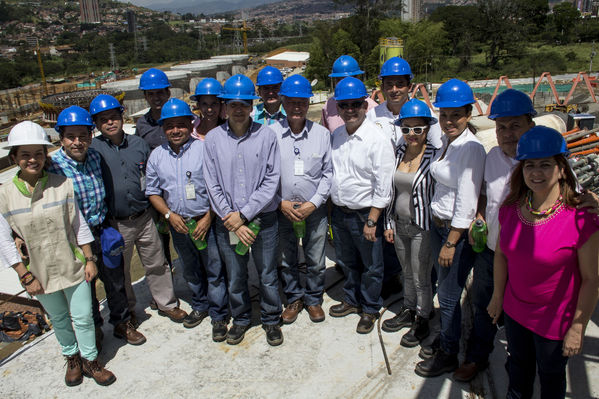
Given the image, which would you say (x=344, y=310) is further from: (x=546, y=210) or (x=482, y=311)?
(x=546, y=210)

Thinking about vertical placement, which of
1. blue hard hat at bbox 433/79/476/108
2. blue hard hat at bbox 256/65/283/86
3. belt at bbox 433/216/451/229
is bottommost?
belt at bbox 433/216/451/229

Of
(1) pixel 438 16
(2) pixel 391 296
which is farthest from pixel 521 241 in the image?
(1) pixel 438 16

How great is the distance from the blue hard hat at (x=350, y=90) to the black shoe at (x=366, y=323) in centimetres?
192

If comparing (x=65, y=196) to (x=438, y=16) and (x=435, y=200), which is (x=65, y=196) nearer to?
(x=435, y=200)

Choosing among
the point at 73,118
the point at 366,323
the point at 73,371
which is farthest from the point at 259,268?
the point at 73,118

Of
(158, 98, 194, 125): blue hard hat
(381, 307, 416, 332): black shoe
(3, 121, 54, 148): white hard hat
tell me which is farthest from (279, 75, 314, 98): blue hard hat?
(381, 307, 416, 332): black shoe

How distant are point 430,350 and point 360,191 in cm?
136

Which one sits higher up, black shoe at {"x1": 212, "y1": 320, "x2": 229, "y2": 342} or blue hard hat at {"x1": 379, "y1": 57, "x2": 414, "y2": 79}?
blue hard hat at {"x1": 379, "y1": 57, "x2": 414, "y2": 79}

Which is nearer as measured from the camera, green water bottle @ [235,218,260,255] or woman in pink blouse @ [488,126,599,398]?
woman in pink blouse @ [488,126,599,398]

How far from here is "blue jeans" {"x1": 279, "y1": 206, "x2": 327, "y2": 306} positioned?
12.6 feet

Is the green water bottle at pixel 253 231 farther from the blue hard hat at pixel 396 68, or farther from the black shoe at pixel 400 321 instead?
the blue hard hat at pixel 396 68

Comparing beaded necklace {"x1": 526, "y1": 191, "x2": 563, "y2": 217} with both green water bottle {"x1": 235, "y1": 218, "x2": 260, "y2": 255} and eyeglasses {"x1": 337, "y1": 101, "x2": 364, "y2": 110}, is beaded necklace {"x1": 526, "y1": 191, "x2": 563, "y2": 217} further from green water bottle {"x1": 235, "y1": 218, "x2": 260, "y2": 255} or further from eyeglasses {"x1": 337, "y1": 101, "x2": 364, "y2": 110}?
green water bottle {"x1": 235, "y1": 218, "x2": 260, "y2": 255}

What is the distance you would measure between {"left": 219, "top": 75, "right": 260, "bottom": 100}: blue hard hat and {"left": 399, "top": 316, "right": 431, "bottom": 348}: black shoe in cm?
231

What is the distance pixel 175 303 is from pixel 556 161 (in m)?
3.48
